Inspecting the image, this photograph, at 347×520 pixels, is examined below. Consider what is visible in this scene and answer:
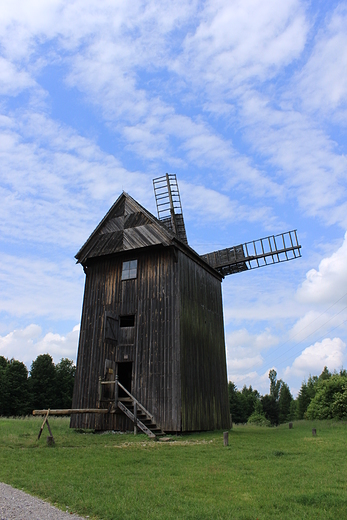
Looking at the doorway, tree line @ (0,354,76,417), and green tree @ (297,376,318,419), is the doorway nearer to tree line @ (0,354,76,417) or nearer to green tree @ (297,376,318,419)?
tree line @ (0,354,76,417)

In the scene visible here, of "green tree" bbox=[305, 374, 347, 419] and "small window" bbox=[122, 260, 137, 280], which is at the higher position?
"small window" bbox=[122, 260, 137, 280]

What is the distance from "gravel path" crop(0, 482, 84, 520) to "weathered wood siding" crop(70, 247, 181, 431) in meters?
11.9

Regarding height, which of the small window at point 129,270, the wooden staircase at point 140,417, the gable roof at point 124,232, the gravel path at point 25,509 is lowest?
the gravel path at point 25,509

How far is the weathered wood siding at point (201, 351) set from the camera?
19359 millimetres

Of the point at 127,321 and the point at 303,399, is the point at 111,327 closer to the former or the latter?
the point at 127,321

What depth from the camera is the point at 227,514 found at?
19.2ft

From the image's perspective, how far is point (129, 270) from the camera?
21766 mm

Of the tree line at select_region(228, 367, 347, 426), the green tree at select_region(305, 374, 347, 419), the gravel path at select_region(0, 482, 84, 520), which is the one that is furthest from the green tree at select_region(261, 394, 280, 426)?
the gravel path at select_region(0, 482, 84, 520)

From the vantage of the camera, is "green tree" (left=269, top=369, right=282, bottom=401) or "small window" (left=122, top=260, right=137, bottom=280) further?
"green tree" (left=269, top=369, right=282, bottom=401)

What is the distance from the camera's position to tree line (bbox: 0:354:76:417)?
2128 inches

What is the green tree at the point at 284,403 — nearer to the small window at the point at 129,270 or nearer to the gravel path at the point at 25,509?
the small window at the point at 129,270

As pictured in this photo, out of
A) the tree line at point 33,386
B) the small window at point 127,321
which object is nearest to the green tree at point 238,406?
the tree line at point 33,386

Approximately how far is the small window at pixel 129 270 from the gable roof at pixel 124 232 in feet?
2.63

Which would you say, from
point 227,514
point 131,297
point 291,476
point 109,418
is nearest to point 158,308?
point 131,297
